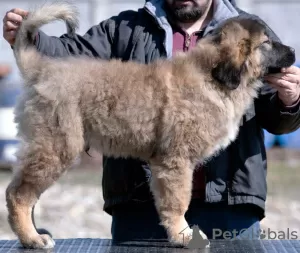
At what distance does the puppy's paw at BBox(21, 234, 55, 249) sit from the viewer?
3725mm

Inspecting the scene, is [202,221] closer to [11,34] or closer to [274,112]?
[274,112]

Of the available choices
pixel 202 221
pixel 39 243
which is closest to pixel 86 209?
pixel 202 221

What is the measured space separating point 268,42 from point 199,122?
0.63 metres

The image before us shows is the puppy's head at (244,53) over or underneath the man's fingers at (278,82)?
over

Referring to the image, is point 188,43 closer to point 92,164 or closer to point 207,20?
point 207,20

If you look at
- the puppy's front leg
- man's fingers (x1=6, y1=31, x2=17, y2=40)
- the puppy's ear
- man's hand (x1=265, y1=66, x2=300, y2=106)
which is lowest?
the puppy's front leg

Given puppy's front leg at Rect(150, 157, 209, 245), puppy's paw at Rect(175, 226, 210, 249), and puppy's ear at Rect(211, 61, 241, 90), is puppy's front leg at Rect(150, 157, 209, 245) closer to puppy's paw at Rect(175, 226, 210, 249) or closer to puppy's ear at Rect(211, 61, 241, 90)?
puppy's paw at Rect(175, 226, 210, 249)

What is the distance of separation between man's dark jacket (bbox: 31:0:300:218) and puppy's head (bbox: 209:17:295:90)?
6.2 inches

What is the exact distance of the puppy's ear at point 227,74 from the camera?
3.91 meters

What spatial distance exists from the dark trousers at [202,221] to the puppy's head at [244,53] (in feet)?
2.47

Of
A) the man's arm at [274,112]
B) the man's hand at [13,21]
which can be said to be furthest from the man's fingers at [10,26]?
the man's arm at [274,112]

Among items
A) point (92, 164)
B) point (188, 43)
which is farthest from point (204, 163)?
point (92, 164)

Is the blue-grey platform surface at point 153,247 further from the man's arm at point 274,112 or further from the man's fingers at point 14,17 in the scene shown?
the man's fingers at point 14,17

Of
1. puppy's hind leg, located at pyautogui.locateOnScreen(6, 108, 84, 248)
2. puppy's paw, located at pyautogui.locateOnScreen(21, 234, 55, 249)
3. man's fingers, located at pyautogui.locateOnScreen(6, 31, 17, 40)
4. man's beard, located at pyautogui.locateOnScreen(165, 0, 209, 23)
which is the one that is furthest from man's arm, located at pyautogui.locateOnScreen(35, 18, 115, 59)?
puppy's paw, located at pyautogui.locateOnScreen(21, 234, 55, 249)
